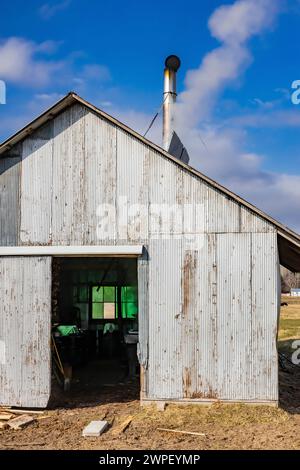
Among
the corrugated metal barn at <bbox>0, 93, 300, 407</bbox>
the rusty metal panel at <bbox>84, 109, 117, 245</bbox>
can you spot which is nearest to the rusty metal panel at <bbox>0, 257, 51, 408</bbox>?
the corrugated metal barn at <bbox>0, 93, 300, 407</bbox>

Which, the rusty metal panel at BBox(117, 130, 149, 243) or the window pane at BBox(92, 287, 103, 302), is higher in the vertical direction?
the rusty metal panel at BBox(117, 130, 149, 243)

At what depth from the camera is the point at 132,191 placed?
991 cm

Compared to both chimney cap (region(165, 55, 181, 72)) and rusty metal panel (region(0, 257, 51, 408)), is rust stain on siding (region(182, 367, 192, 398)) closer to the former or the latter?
rusty metal panel (region(0, 257, 51, 408))

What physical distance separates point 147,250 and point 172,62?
7.92 meters

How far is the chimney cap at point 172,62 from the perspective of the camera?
15133 millimetres

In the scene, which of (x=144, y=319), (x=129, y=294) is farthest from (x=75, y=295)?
(x=144, y=319)

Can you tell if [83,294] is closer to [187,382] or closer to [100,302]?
[100,302]

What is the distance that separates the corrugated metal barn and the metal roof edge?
0.10 feet

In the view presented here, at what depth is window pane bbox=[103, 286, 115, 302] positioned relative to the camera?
15953 mm

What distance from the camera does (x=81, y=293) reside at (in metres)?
16.1

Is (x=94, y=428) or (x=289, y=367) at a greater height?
(x=94, y=428)
